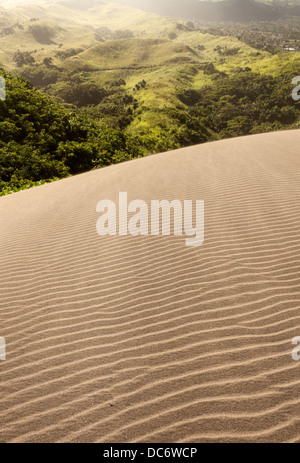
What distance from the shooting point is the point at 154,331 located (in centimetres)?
349

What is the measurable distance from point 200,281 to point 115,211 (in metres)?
3.55

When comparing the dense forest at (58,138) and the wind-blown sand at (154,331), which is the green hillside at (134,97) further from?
the wind-blown sand at (154,331)

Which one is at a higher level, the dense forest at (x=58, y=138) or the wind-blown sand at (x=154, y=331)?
the dense forest at (x=58, y=138)

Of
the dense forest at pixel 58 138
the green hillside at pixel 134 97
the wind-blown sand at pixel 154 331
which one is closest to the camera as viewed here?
the wind-blown sand at pixel 154 331

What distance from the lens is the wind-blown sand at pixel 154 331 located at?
257 cm

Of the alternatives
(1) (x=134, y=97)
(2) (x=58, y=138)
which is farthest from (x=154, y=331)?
(1) (x=134, y=97)

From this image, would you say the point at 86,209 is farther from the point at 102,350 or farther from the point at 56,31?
the point at 56,31

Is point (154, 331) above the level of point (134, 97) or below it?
below

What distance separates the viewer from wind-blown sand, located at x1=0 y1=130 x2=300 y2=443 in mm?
2566

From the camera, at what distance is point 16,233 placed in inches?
264

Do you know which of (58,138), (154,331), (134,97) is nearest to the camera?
(154,331)

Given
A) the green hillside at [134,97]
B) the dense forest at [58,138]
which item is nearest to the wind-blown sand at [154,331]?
the dense forest at [58,138]

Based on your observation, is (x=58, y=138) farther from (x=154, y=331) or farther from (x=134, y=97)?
(x=134, y=97)

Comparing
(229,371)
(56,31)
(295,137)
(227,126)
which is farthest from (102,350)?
(56,31)
